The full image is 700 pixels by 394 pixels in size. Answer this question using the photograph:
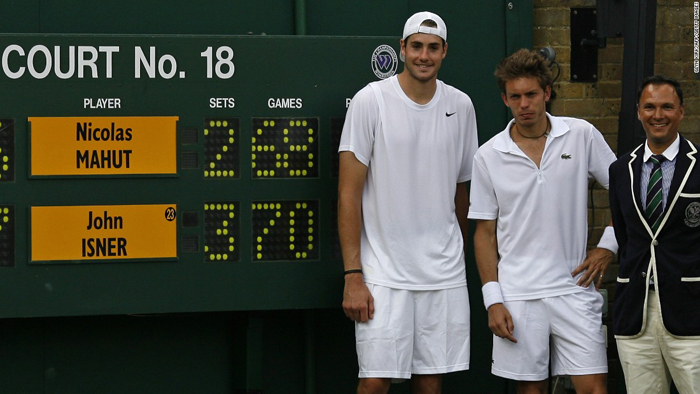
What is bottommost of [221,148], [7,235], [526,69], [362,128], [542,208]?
[7,235]

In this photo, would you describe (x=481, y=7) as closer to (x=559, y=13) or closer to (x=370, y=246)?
(x=559, y=13)

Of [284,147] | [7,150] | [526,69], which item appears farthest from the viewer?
[284,147]

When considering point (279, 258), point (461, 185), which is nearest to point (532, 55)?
point (461, 185)

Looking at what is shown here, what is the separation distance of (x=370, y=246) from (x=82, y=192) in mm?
1450

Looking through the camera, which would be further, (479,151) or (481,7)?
(481,7)

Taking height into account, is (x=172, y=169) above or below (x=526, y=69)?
below

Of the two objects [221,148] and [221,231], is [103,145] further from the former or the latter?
[221,231]

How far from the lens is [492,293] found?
4.74 metres

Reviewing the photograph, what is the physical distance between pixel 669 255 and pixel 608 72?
2.32 metres

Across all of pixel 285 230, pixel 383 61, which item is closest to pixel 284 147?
pixel 285 230

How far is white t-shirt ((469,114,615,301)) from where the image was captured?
4684mm

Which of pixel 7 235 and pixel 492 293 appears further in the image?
pixel 7 235

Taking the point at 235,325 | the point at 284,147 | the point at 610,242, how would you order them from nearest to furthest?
1. the point at 610,242
2. the point at 284,147
3. the point at 235,325

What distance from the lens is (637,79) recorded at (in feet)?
18.5
